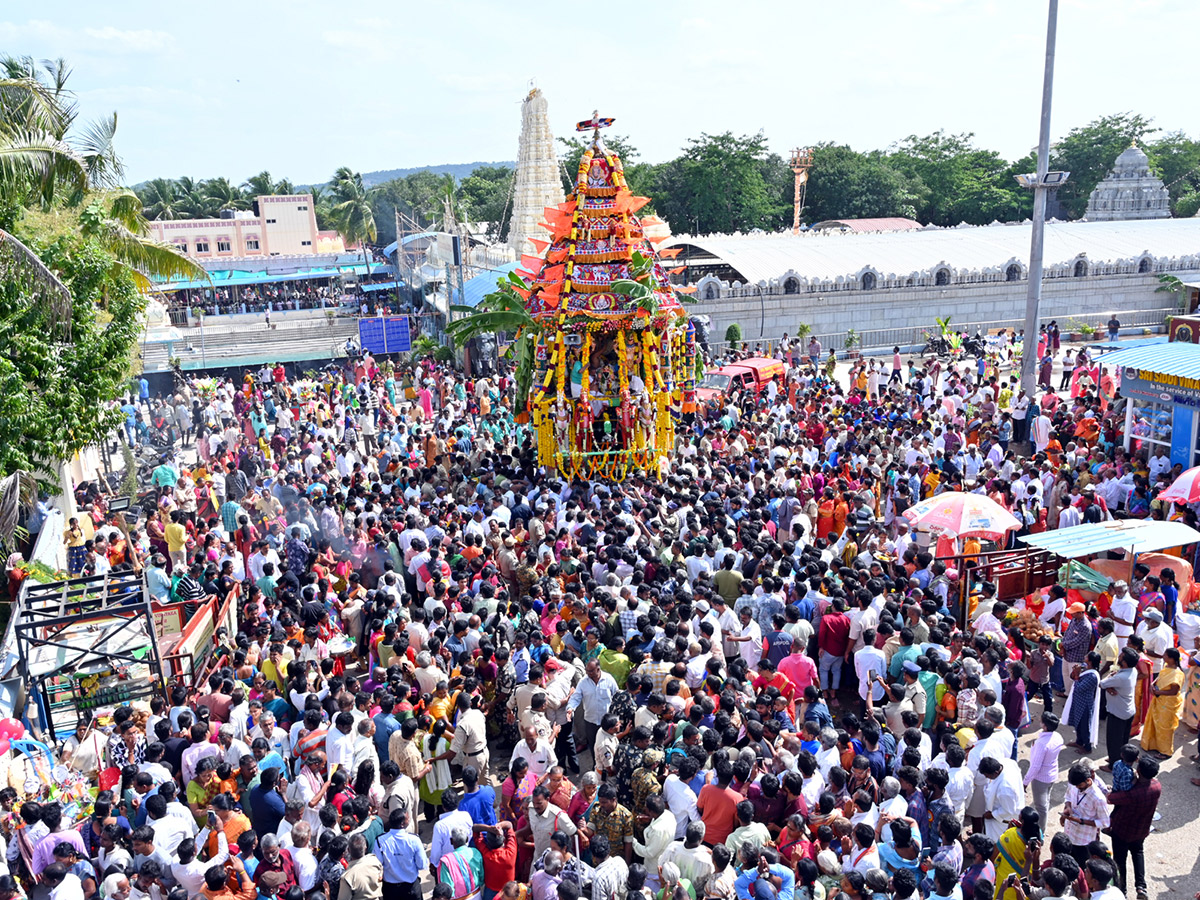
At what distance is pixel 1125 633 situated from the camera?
793 cm

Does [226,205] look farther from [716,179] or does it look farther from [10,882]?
[10,882]

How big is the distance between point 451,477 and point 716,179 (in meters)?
36.9

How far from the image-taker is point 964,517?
9.38 metres

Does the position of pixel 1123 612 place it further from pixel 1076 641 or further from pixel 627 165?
pixel 627 165

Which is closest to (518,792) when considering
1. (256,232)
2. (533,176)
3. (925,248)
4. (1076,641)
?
(1076,641)

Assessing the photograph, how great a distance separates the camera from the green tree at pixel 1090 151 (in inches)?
2005

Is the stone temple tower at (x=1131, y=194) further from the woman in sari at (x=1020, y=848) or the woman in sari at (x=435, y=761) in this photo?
the woman in sari at (x=435, y=761)

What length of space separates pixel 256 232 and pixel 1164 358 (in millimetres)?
49655

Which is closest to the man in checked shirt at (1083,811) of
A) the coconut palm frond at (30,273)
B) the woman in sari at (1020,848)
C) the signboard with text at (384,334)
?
the woman in sari at (1020,848)

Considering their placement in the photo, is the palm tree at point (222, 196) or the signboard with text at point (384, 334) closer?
the signboard with text at point (384, 334)

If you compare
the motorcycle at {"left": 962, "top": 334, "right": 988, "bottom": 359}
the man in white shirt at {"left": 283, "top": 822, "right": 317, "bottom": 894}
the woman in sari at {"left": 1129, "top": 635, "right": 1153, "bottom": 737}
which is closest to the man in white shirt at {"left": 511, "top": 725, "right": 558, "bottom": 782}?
the man in white shirt at {"left": 283, "top": 822, "right": 317, "bottom": 894}

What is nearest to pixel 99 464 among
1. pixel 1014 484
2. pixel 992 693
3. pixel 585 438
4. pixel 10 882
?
pixel 585 438

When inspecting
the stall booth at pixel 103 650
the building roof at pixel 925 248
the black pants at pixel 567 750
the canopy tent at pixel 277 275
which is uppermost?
the building roof at pixel 925 248

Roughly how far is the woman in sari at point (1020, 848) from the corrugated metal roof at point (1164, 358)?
9360 mm
